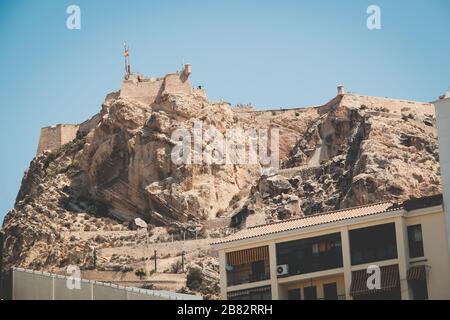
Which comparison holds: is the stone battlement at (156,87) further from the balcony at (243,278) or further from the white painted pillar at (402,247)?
the white painted pillar at (402,247)

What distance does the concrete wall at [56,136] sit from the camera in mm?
111000

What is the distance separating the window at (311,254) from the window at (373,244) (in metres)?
0.73

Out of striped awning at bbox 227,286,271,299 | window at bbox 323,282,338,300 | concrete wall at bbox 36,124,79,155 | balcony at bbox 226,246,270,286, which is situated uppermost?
concrete wall at bbox 36,124,79,155

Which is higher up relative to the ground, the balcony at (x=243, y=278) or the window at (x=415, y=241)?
the window at (x=415, y=241)

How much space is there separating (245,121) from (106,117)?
37.3ft

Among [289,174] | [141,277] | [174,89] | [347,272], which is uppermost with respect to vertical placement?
[174,89]

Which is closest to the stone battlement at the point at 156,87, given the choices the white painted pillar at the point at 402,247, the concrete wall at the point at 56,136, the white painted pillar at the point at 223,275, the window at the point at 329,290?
the concrete wall at the point at 56,136

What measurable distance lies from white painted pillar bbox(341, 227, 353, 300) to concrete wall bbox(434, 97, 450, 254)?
471 cm

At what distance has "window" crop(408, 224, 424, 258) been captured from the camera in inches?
Answer: 2186

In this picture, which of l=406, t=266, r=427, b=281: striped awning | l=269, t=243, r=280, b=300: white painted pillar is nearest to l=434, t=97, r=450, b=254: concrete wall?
l=406, t=266, r=427, b=281: striped awning

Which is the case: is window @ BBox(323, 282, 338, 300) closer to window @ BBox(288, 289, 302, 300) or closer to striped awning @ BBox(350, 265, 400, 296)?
striped awning @ BBox(350, 265, 400, 296)
